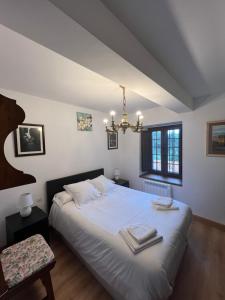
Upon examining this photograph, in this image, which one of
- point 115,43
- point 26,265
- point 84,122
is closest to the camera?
point 115,43

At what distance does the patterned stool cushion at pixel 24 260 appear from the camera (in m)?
1.23

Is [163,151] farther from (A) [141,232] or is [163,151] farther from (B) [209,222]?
(A) [141,232]

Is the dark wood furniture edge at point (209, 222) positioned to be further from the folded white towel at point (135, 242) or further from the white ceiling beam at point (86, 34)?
the white ceiling beam at point (86, 34)

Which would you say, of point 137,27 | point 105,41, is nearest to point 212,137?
point 137,27

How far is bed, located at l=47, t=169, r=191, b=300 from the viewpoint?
1.25 meters

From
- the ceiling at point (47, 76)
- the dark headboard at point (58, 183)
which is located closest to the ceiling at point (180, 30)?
the ceiling at point (47, 76)

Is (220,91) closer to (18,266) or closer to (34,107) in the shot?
(34,107)

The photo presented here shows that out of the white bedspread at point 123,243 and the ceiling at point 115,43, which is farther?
the white bedspread at point 123,243

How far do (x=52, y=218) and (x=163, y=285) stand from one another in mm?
1851

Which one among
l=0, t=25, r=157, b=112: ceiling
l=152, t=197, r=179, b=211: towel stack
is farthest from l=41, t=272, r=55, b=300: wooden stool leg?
l=0, t=25, r=157, b=112: ceiling

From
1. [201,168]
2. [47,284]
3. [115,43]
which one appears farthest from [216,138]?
[47,284]

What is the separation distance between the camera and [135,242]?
1459mm

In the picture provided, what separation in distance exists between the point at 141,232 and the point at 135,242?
130 mm

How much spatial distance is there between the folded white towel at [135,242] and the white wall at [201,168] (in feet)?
5.79
